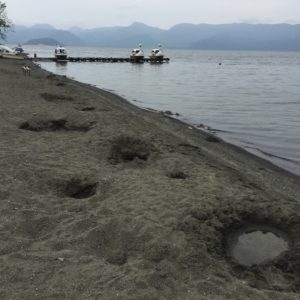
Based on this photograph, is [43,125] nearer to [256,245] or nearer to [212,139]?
[212,139]

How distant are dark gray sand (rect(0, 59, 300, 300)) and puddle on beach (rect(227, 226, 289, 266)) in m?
0.12

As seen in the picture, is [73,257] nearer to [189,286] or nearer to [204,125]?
[189,286]

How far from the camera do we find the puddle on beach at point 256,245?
5.91m

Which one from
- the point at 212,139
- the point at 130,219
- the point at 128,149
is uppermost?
the point at 130,219

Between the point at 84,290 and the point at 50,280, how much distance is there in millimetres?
426

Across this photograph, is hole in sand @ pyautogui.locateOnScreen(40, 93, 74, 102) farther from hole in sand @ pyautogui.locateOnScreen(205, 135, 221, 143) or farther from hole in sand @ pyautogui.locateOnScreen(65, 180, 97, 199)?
hole in sand @ pyautogui.locateOnScreen(65, 180, 97, 199)

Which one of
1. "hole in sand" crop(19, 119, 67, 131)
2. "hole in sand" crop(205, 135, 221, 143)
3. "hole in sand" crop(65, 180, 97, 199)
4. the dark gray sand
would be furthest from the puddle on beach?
"hole in sand" crop(205, 135, 221, 143)

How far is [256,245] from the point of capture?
6273 mm

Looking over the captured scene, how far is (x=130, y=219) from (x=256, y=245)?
5.86 feet

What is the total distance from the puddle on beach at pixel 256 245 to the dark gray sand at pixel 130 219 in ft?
0.39

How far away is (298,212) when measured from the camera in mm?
7035

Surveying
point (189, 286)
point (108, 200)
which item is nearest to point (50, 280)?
point (189, 286)

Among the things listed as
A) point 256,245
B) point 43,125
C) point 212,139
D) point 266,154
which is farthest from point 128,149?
point 266,154

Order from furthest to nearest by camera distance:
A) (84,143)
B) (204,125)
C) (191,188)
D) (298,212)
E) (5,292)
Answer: (204,125), (84,143), (191,188), (298,212), (5,292)
